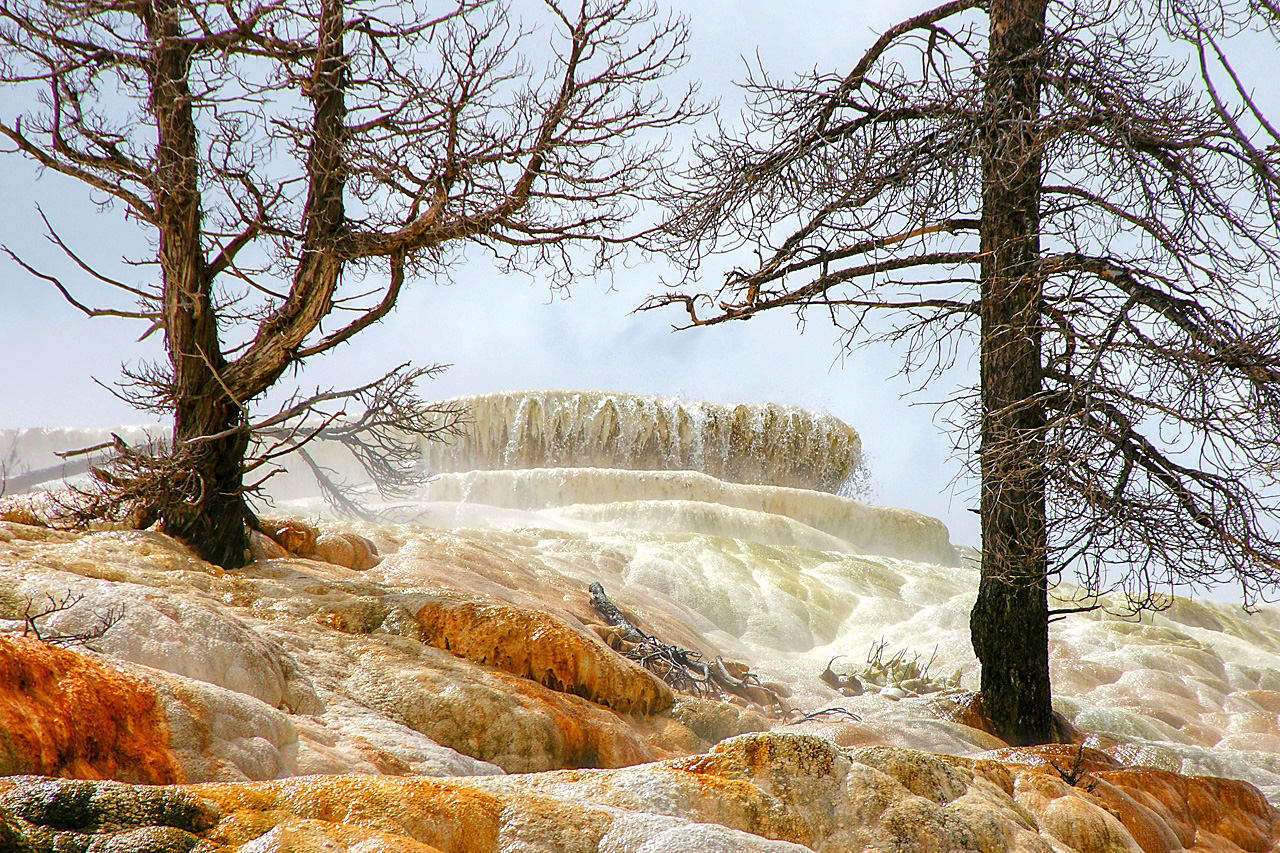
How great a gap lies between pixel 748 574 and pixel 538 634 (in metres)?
6.02

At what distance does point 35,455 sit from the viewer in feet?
64.1

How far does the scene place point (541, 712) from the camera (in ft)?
12.7

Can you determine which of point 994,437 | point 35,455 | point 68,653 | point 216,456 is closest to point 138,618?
point 68,653

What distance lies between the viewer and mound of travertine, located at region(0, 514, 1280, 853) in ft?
5.70

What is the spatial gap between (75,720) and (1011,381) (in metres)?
5.37

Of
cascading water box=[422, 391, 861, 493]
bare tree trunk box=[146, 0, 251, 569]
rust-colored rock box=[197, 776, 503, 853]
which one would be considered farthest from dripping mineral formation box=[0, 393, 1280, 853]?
cascading water box=[422, 391, 861, 493]

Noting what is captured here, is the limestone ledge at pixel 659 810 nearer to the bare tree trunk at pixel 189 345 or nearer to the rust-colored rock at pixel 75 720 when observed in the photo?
the rust-colored rock at pixel 75 720

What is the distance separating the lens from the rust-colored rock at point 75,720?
6.26 feet

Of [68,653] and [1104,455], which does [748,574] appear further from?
[68,653]

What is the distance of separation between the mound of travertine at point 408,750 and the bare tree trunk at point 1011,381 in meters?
0.60

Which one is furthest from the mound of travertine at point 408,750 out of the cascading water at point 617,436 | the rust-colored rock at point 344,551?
the cascading water at point 617,436

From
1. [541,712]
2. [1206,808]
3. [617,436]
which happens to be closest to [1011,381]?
[1206,808]

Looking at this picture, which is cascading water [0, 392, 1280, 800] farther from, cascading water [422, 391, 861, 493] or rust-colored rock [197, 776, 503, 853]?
cascading water [422, 391, 861, 493]

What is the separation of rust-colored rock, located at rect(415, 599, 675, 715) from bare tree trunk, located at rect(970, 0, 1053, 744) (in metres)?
2.59
